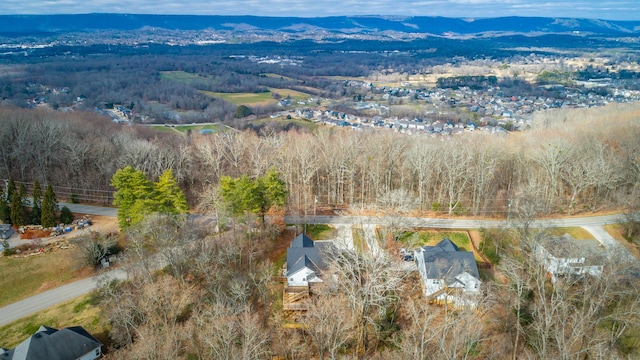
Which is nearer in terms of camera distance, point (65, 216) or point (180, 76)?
point (65, 216)

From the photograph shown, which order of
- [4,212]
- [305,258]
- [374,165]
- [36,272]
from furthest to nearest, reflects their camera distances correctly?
[374,165]
[4,212]
[36,272]
[305,258]

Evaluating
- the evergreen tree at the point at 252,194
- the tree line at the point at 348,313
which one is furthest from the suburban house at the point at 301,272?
the evergreen tree at the point at 252,194

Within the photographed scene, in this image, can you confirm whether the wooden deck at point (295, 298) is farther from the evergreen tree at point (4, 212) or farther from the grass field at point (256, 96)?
the grass field at point (256, 96)

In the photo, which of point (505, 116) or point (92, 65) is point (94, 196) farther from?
point (92, 65)

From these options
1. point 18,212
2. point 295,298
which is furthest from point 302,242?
point 18,212

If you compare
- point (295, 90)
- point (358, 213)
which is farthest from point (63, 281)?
point (295, 90)

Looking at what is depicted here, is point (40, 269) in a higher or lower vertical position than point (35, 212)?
lower

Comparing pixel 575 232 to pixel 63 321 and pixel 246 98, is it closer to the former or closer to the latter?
pixel 63 321

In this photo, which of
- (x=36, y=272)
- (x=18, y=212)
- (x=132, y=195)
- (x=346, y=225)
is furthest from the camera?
(x=346, y=225)
